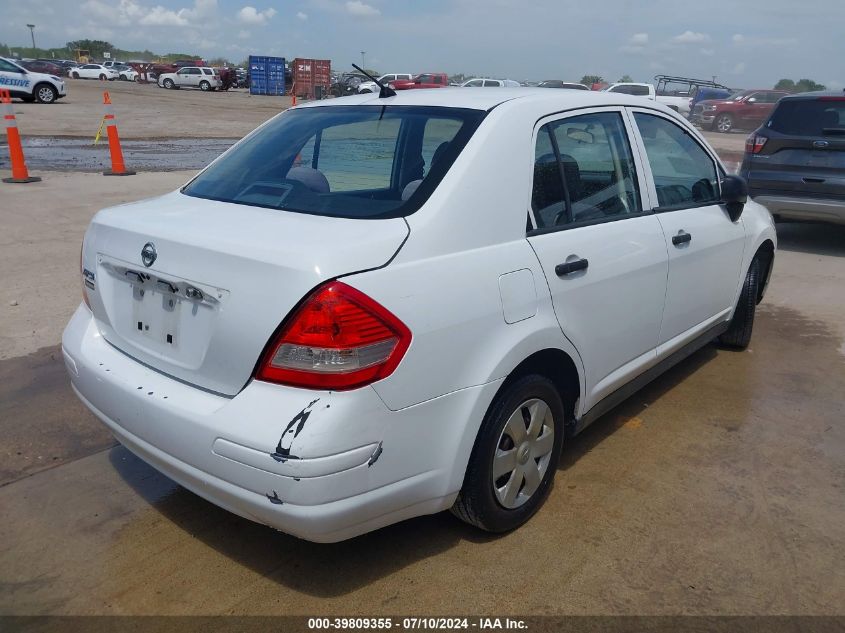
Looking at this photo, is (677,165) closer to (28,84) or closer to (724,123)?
(724,123)

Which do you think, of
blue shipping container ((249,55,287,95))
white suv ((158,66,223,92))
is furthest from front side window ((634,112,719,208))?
white suv ((158,66,223,92))

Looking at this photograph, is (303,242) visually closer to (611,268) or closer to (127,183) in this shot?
(611,268)

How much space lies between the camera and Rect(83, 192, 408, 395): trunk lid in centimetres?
225

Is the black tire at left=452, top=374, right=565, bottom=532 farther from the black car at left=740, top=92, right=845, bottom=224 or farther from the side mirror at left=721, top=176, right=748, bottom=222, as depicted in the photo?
the black car at left=740, top=92, right=845, bottom=224

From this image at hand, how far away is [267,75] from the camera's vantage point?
51438mm

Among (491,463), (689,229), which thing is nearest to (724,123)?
(689,229)

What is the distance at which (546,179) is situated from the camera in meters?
3.01

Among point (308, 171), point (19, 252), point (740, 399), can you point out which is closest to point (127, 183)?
point (19, 252)

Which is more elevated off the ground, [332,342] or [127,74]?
[332,342]

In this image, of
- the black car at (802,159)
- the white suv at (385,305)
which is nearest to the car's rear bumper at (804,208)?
the black car at (802,159)

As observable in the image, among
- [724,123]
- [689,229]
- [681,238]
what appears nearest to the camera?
[681,238]

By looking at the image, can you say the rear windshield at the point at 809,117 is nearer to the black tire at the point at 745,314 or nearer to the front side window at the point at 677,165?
the black tire at the point at 745,314

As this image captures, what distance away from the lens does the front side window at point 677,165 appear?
3783 millimetres

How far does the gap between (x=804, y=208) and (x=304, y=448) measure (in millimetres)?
7514
